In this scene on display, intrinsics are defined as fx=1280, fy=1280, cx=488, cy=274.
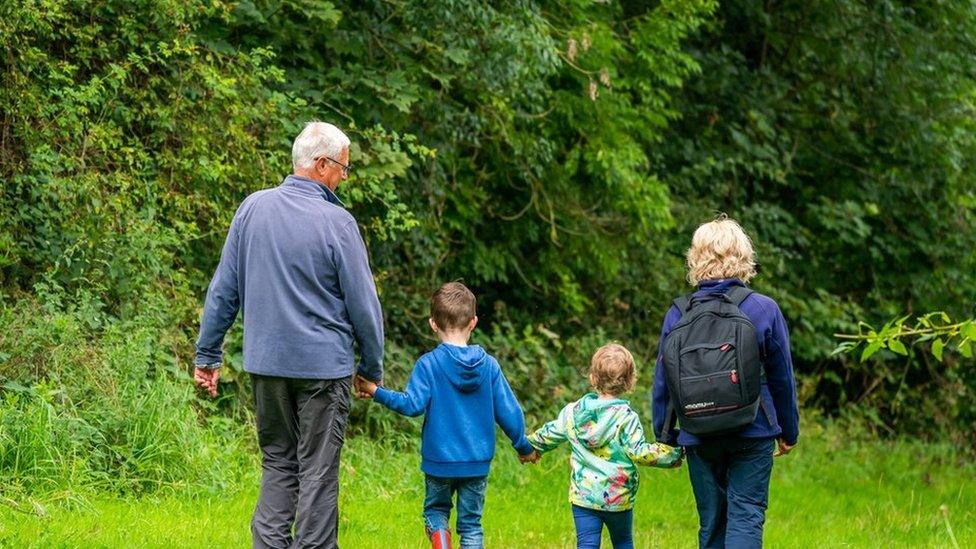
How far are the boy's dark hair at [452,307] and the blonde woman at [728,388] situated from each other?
91 centimetres

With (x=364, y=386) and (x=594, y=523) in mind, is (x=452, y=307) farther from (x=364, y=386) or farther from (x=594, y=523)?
(x=594, y=523)

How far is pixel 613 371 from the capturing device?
5.76 m

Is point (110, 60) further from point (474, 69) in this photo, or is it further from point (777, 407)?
point (777, 407)

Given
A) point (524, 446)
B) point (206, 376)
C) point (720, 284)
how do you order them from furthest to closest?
1. point (524, 446)
2. point (206, 376)
3. point (720, 284)

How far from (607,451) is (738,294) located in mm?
957

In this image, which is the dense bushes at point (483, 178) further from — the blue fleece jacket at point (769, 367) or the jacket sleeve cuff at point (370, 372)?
the blue fleece jacket at point (769, 367)

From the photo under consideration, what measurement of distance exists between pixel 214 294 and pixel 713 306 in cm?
217

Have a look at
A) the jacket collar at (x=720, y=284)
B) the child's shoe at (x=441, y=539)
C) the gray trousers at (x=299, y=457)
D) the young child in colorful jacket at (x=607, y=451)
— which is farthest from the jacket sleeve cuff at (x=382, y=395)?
the jacket collar at (x=720, y=284)

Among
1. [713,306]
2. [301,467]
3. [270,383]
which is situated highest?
[713,306]

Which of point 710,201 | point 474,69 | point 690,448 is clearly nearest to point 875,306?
point 710,201

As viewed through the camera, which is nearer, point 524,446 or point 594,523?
point 594,523

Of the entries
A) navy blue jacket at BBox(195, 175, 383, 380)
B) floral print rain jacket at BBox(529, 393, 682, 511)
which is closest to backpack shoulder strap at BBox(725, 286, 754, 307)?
floral print rain jacket at BBox(529, 393, 682, 511)

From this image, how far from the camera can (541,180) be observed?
1317 centimetres

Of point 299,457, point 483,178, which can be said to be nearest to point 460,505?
point 299,457
